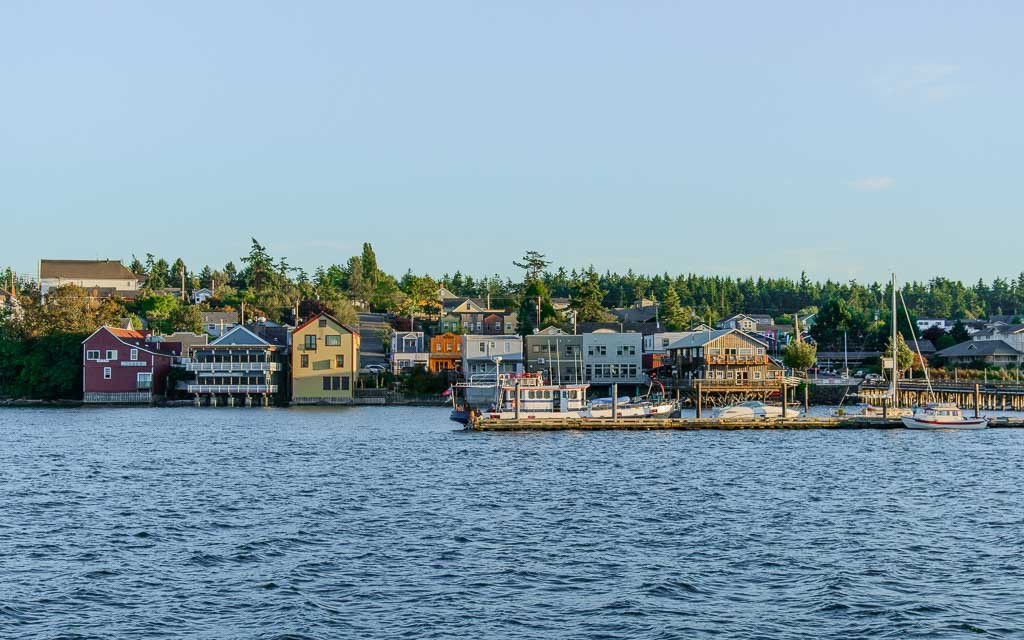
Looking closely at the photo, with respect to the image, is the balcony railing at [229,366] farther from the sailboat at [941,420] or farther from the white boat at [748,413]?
the sailboat at [941,420]

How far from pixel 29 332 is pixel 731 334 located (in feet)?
234

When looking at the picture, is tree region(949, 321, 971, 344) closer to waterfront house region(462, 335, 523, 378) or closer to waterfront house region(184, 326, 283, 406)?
waterfront house region(462, 335, 523, 378)

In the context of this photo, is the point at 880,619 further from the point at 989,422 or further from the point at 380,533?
the point at 989,422

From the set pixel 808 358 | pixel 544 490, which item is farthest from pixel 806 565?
pixel 808 358

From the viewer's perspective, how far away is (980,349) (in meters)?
127

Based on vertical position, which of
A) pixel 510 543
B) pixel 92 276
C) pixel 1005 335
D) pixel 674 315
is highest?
pixel 92 276

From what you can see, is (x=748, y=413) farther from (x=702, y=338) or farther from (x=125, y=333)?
(x=125, y=333)

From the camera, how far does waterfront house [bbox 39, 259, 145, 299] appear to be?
172m

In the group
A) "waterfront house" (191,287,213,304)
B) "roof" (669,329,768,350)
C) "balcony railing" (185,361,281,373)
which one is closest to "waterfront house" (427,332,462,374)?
"balcony railing" (185,361,281,373)

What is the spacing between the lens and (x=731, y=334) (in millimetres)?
103438

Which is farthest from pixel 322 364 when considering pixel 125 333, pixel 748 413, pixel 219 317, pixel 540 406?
pixel 748 413

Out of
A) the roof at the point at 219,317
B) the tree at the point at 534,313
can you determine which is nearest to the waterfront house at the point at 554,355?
the tree at the point at 534,313

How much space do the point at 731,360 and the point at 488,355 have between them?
82.0ft

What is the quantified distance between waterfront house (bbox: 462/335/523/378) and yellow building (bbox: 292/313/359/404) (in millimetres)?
12562
